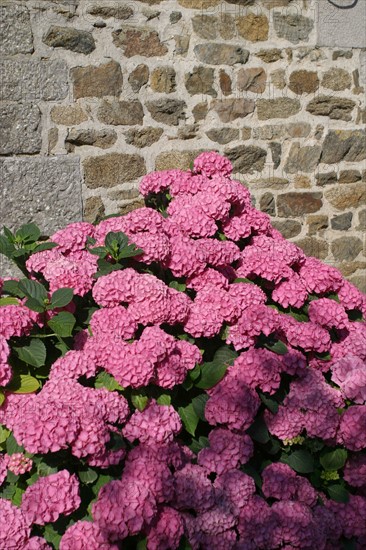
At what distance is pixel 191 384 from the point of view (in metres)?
2.37

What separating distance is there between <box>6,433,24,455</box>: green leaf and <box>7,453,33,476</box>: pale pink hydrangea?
36mm

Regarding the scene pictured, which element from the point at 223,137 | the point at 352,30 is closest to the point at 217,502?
the point at 223,137

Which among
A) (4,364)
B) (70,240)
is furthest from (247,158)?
(4,364)

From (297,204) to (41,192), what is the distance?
161 centimetres

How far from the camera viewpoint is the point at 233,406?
2277 mm

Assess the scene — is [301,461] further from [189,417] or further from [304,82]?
[304,82]

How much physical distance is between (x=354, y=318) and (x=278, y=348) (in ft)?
1.88

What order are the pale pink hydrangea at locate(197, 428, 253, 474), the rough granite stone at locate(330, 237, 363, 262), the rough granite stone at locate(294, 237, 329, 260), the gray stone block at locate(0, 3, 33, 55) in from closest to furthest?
the pale pink hydrangea at locate(197, 428, 253, 474) < the gray stone block at locate(0, 3, 33, 55) < the rough granite stone at locate(294, 237, 329, 260) < the rough granite stone at locate(330, 237, 363, 262)

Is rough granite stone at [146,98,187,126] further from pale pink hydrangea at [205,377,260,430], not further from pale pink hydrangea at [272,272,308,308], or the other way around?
pale pink hydrangea at [205,377,260,430]

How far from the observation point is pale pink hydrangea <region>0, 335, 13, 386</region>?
2129mm

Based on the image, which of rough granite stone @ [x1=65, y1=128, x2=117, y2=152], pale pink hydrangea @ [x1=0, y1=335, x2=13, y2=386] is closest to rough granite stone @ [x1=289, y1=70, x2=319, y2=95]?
rough granite stone @ [x1=65, y1=128, x2=117, y2=152]

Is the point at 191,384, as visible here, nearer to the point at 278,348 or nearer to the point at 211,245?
the point at 278,348

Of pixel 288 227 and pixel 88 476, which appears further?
pixel 288 227

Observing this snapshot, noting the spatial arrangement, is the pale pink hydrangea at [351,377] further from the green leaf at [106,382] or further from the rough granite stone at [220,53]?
the rough granite stone at [220,53]
